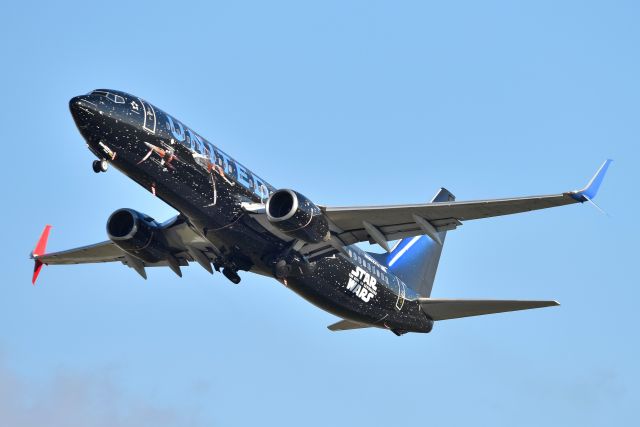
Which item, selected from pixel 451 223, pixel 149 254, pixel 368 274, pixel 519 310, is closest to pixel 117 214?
pixel 149 254

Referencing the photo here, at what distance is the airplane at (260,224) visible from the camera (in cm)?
3916

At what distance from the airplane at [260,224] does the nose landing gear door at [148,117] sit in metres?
0.04

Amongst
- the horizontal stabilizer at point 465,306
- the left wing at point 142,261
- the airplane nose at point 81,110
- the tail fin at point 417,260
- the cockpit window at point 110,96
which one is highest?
the tail fin at point 417,260

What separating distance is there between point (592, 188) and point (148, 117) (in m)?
15.2

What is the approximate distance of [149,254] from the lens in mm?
46031

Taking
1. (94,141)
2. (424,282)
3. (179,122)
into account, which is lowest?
(94,141)

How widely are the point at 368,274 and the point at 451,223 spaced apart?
5.96 m

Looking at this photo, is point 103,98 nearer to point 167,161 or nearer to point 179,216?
point 167,161

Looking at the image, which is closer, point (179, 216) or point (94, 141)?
point (94, 141)

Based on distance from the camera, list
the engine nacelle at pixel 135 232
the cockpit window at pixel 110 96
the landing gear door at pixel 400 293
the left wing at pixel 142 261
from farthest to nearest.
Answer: the landing gear door at pixel 400 293, the left wing at pixel 142 261, the engine nacelle at pixel 135 232, the cockpit window at pixel 110 96

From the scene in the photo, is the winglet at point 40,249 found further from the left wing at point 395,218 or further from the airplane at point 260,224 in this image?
the left wing at point 395,218

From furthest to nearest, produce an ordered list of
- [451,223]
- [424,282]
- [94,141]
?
[424,282], [451,223], [94,141]

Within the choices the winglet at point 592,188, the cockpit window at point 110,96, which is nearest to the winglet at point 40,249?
the cockpit window at point 110,96

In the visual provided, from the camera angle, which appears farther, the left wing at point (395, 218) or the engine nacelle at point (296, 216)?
the engine nacelle at point (296, 216)
